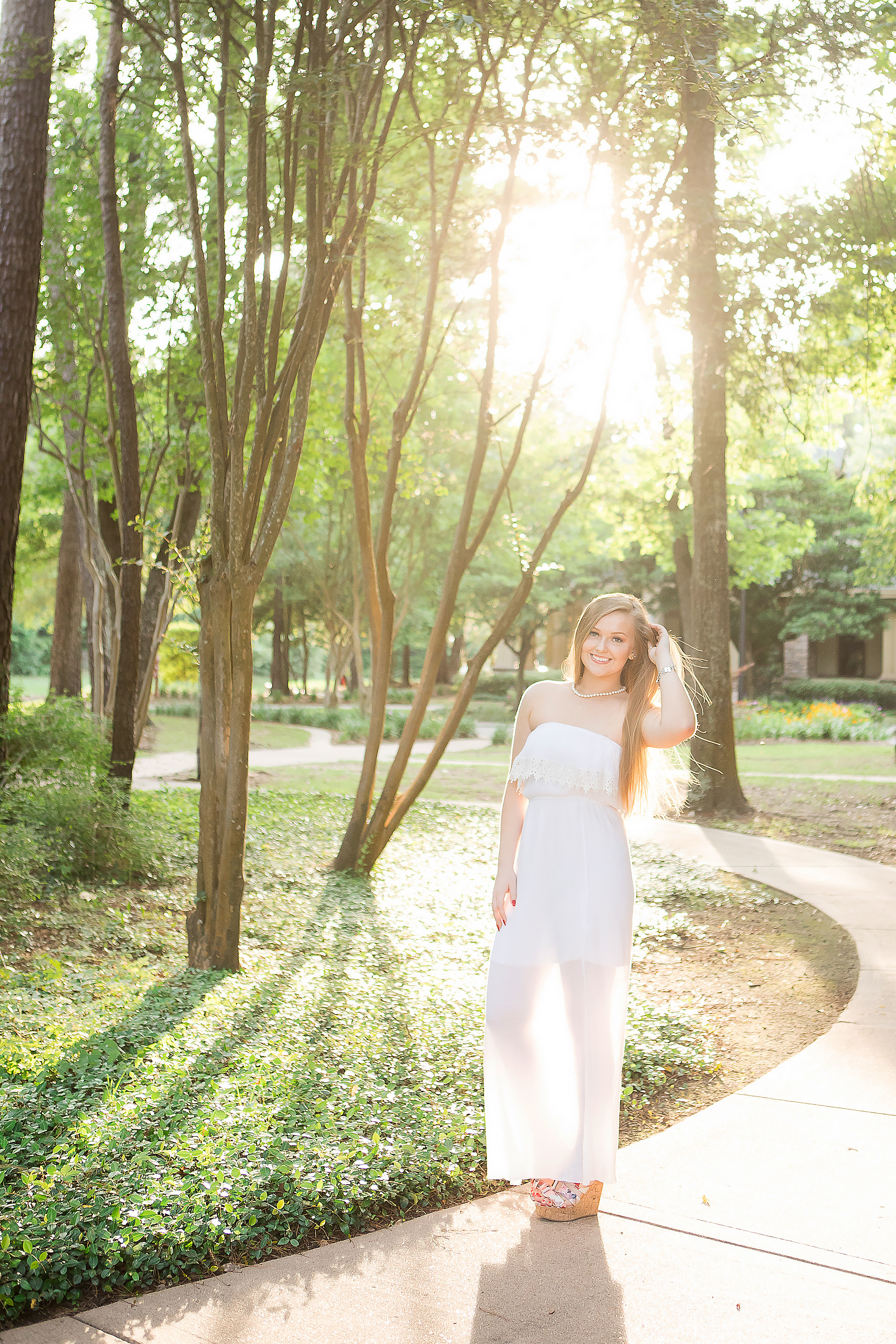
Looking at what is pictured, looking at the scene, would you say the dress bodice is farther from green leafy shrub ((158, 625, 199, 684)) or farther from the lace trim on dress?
green leafy shrub ((158, 625, 199, 684))

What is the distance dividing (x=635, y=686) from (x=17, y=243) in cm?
674

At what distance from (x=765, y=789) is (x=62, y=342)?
1003 centimetres

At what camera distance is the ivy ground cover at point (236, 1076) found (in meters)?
3.04

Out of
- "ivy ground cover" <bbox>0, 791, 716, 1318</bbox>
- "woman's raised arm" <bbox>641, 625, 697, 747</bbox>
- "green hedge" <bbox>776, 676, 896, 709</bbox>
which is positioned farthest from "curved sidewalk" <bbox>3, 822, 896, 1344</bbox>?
"green hedge" <bbox>776, 676, 896, 709</bbox>

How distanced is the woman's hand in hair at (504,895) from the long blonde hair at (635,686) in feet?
1.36

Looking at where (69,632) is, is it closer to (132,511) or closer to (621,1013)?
(132,511)

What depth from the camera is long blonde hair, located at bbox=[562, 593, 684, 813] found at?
136 inches

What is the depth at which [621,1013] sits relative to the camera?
133 inches

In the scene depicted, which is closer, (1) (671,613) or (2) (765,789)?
(2) (765,789)

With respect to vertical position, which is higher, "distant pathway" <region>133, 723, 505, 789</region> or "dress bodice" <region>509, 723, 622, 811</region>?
"dress bodice" <region>509, 723, 622, 811</region>

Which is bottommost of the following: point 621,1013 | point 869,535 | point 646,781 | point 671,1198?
point 671,1198

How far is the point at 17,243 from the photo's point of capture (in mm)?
8188

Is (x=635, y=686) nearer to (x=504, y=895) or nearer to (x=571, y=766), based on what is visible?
(x=571, y=766)

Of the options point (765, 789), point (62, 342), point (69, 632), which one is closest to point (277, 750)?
point (69, 632)
